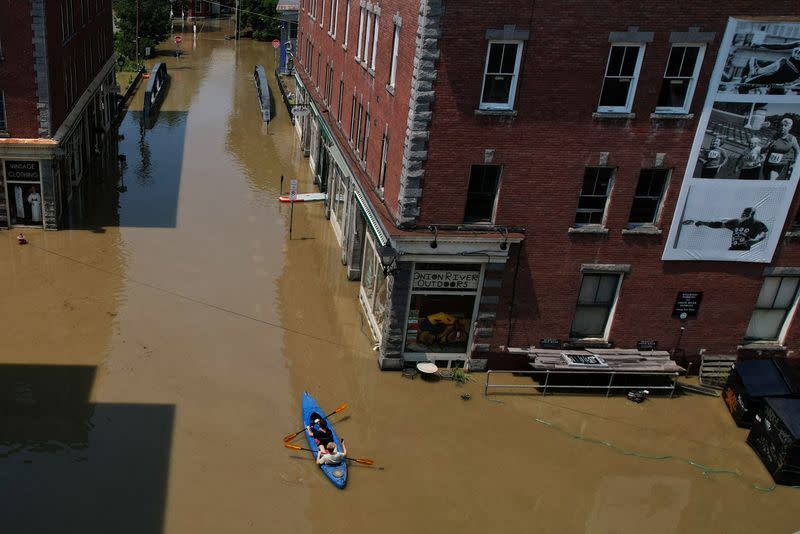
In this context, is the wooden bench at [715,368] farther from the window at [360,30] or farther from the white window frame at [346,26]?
the white window frame at [346,26]

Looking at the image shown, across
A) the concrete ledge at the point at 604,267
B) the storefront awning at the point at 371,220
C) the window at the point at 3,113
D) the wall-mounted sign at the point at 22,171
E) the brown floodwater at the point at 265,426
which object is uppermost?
the window at the point at 3,113

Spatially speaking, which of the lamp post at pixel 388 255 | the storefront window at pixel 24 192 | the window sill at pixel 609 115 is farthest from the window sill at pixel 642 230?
the storefront window at pixel 24 192

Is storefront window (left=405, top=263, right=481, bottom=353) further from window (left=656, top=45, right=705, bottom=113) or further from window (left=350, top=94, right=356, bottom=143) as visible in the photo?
window (left=350, top=94, right=356, bottom=143)

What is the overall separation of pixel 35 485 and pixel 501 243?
45.1ft

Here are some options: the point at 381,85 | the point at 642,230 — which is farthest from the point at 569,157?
the point at 381,85

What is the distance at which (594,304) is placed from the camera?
23.8 meters

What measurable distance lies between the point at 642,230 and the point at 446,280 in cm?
629

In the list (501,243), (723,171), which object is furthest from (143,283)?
(723,171)

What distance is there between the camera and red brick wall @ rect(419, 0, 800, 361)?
2009 centimetres

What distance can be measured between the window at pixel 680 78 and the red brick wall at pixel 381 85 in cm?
740

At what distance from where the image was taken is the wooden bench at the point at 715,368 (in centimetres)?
2453

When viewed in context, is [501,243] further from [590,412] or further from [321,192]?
[321,192]

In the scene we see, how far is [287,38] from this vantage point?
2810 inches

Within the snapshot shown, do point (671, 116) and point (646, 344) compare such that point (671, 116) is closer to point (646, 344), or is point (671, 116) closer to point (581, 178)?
point (581, 178)
